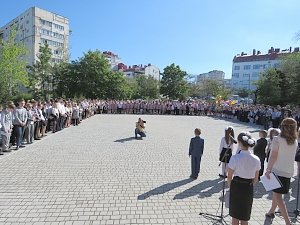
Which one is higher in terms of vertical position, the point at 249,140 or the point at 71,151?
the point at 249,140

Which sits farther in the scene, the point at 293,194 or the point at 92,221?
the point at 293,194

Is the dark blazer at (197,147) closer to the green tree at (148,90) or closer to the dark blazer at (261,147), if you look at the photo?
the dark blazer at (261,147)

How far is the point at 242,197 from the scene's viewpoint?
461cm

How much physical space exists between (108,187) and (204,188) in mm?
2320

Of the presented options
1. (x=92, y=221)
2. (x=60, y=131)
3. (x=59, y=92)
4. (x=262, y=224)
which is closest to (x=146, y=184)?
(x=92, y=221)

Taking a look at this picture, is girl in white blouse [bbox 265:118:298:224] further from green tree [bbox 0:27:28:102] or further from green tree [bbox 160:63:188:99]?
green tree [bbox 160:63:188:99]

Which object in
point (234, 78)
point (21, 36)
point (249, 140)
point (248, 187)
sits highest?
point (21, 36)

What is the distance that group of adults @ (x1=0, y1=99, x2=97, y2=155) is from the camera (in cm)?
1105

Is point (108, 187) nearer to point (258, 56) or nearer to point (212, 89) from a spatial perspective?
point (212, 89)

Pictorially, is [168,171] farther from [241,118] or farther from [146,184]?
[241,118]

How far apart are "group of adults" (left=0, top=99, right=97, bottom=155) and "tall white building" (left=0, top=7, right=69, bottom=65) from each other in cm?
6534

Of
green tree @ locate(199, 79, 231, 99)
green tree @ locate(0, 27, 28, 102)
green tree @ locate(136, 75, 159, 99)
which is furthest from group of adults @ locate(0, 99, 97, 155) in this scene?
green tree @ locate(199, 79, 231, 99)

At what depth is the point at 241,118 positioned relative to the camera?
1141 inches

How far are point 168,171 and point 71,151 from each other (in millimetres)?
4396
